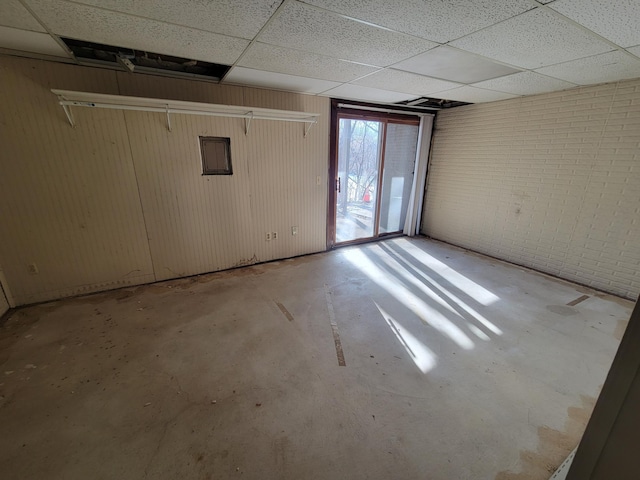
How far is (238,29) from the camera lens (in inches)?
76.0

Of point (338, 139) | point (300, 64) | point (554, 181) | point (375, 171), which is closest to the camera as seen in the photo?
point (300, 64)

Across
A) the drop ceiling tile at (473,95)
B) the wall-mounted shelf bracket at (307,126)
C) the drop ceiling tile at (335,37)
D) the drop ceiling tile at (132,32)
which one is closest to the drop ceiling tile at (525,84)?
the drop ceiling tile at (473,95)

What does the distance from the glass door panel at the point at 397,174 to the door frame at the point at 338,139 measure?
0.34 ft

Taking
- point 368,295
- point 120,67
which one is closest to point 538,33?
point 368,295

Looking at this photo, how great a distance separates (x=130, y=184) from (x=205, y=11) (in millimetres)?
2181

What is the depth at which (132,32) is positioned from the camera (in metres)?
1.99

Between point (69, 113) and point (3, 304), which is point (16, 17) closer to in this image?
point (69, 113)

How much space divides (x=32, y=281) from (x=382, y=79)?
4445 millimetres

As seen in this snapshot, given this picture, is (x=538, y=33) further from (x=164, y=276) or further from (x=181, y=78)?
(x=164, y=276)

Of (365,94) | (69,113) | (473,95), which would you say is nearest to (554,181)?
(473,95)

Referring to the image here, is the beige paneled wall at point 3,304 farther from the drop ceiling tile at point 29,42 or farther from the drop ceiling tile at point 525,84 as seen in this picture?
the drop ceiling tile at point 525,84

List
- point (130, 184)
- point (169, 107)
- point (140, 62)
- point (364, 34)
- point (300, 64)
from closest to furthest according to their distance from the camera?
1. point (364, 34)
2. point (300, 64)
3. point (140, 62)
4. point (169, 107)
5. point (130, 184)

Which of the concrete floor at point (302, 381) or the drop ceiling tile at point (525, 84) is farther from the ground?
the drop ceiling tile at point (525, 84)

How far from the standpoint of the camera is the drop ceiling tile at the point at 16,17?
1598mm
